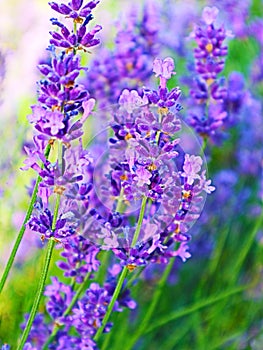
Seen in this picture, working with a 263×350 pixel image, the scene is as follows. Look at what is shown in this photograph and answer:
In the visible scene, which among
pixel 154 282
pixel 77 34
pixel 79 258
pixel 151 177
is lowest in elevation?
pixel 154 282

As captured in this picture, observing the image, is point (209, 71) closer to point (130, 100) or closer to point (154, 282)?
point (130, 100)

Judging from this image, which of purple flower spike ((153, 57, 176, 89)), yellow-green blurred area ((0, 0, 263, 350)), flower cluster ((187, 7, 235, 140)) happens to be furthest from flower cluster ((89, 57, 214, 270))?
yellow-green blurred area ((0, 0, 263, 350))

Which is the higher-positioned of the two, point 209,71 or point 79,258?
point 209,71

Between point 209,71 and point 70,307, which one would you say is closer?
point 70,307

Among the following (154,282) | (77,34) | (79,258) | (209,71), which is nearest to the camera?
(77,34)

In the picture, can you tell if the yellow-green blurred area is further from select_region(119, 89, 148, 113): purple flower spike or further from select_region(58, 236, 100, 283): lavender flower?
select_region(119, 89, 148, 113): purple flower spike

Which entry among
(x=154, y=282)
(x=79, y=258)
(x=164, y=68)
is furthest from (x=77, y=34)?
(x=154, y=282)

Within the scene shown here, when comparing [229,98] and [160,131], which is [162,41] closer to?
[229,98]

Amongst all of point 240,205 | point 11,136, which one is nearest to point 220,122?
point 11,136

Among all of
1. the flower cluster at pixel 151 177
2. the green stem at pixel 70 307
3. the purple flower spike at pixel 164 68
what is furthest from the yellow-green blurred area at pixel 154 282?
the purple flower spike at pixel 164 68

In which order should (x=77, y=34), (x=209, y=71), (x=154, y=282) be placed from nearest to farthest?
(x=77, y=34)
(x=209, y=71)
(x=154, y=282)
